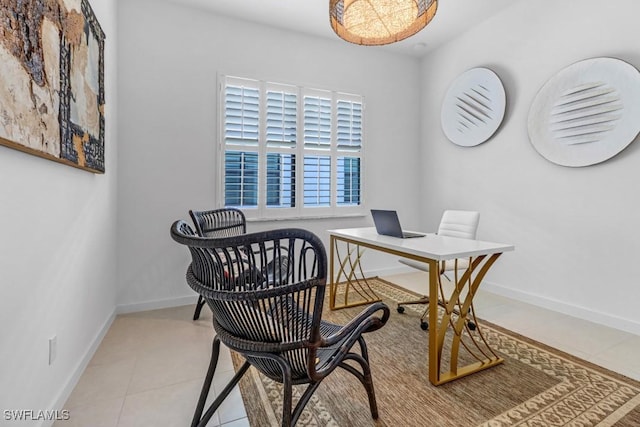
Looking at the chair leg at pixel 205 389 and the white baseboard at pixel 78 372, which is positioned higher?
the chair leg at pixel 205 389

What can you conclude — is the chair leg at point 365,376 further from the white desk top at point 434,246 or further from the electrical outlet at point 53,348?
the electrical outlet at point 53,348

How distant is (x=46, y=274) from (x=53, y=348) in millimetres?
378

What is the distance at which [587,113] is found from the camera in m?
2.63

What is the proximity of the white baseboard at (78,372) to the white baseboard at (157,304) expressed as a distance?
0.35 metres

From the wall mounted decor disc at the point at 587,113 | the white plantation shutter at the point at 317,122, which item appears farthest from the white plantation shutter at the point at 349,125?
the wall mounted decor disc at the point at 587,113

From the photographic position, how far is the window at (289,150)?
129 inches

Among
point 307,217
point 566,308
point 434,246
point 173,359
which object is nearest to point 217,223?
point 173,359

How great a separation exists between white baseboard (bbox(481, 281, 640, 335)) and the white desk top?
1423 mm

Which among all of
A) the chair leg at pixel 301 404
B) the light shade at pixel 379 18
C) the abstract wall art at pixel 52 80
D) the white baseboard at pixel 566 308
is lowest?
the white baseboard at pixel 566 308

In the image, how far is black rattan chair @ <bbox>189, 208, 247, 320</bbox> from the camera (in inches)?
97.5

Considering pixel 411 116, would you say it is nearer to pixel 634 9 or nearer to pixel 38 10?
pixel 634 9

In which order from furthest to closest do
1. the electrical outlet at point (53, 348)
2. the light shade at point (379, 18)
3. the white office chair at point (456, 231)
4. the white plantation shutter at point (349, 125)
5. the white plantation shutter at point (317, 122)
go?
the white plantation shutter at point (349, 125)
the white plantation shutter at point (317, 122)
the white office chair at point (456, 231)
the light shade at point (379, 18)
the electrical outlet at point (53, 348)

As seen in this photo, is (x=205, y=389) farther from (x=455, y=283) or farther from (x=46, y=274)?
(x=455, y=283)

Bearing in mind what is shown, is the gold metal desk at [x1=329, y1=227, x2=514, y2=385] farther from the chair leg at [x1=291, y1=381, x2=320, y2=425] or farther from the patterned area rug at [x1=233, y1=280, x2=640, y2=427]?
the chair leg at [x1=291, y1=381, x2=320, y2=425]
